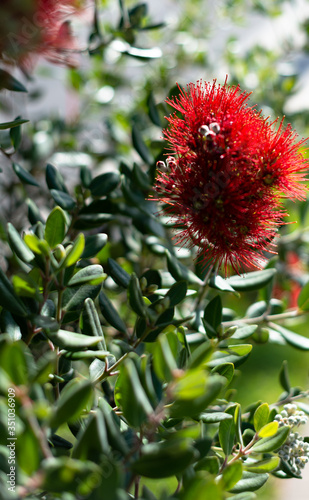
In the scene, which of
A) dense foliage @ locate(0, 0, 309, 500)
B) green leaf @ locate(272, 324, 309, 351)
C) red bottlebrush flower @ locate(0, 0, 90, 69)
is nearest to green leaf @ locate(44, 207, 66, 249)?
dense foliage @ locate(0, 0, 309, 500)

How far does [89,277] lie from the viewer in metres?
0.55

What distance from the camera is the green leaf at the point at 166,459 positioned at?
0.37m

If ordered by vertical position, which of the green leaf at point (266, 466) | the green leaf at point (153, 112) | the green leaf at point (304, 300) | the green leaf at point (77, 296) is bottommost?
the green leaf at point (266, 466)

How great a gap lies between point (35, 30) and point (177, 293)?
519 mm

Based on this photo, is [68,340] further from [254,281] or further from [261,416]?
[254,281]

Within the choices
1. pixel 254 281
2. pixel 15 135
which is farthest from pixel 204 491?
pixel 15 135

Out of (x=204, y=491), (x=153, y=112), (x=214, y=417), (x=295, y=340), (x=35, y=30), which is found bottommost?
(x=295, y=340)

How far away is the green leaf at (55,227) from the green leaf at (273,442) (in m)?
0.36

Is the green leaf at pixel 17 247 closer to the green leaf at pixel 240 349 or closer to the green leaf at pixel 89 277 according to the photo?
the green leaf at pixel 89 277

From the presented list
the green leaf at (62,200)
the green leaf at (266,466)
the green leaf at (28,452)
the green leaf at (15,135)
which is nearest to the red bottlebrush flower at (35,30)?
the green leaf at (15,135)

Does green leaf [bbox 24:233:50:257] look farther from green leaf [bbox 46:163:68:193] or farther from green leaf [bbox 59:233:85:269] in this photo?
green leaf [bbox 46:163:68:193]

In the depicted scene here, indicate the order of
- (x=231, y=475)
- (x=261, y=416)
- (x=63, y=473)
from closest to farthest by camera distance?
1. (x=63, y=473)
2. (x=231, y=475)
3. (x=261, y=416)

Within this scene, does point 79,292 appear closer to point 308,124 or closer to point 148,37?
point 308,124

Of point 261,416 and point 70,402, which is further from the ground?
point 70,402
